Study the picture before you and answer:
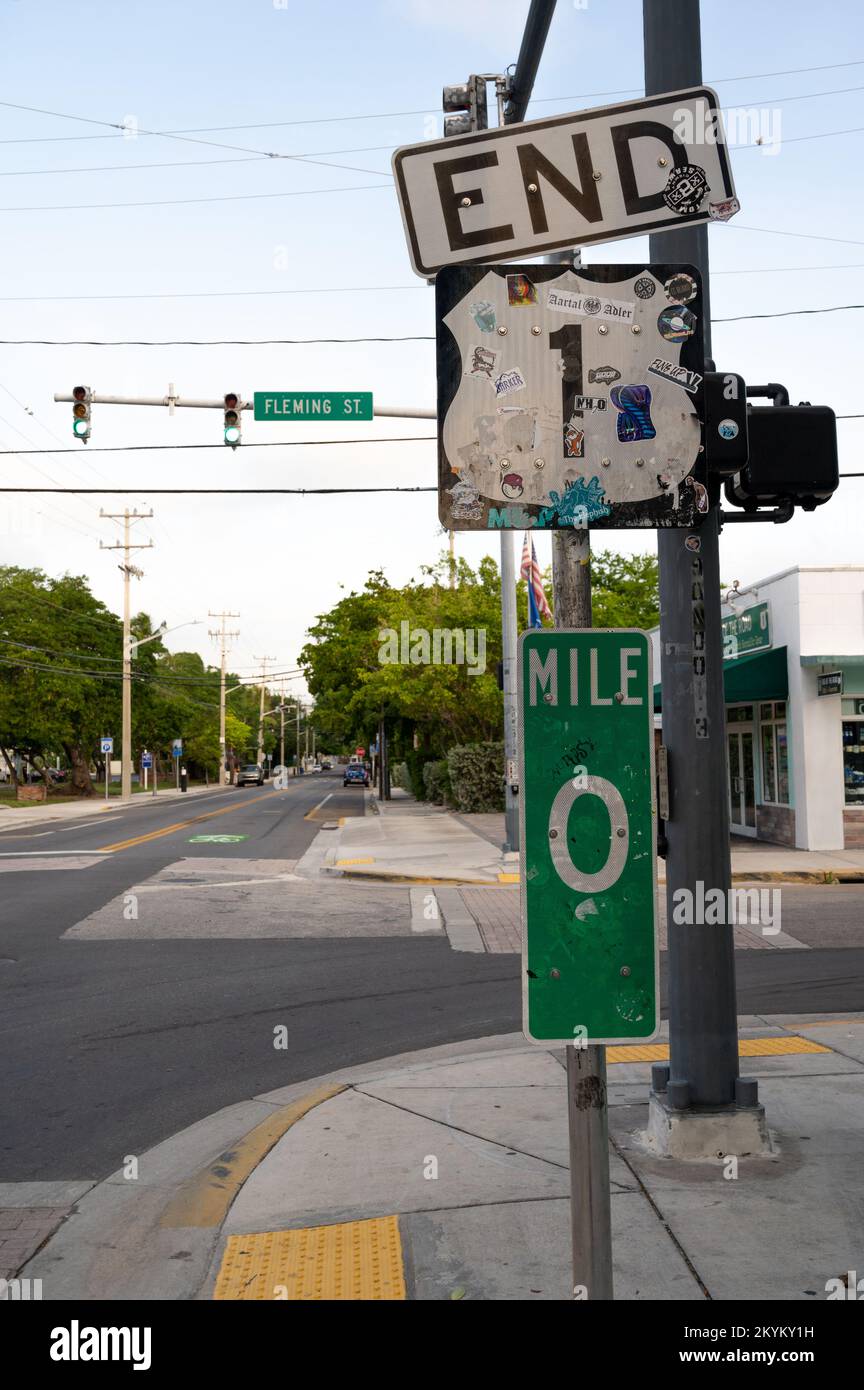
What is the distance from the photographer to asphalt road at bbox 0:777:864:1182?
21.6 feet

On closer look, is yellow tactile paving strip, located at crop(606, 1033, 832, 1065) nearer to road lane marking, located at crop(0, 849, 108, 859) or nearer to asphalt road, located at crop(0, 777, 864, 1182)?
asphalt road, located at crop(0, 777, 864, 1182)

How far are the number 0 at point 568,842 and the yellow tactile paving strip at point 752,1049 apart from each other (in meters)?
4.98

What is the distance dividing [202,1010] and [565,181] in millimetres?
7355

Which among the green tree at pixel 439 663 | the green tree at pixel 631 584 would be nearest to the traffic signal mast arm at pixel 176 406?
the green tree at pixel 439 663

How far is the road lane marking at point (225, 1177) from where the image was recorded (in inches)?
202

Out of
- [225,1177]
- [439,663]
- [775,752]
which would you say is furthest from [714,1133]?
[439,663]

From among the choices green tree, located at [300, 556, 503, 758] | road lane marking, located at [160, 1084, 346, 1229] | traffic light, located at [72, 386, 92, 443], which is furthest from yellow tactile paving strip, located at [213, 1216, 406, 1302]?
green tree, located at [300, 556, 503, 758]

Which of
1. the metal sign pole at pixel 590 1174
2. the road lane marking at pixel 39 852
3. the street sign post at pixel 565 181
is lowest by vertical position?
the road lane marking at pixel 39 852

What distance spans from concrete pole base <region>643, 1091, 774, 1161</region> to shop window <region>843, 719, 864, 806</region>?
16.1 m

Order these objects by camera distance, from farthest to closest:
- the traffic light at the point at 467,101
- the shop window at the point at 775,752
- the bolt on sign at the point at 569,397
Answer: the shop window at the point at 775,752, the traffic light at the point at 467,101, the bolt on sign at the point at 569,397

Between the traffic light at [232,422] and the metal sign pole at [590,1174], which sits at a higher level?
the traffic light at [232,422]

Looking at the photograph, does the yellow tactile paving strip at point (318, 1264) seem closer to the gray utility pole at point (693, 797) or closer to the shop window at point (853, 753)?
the gray utility pole at point (693, 797)

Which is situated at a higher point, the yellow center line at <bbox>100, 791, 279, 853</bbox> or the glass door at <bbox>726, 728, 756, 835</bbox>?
the glass door at <bbox>726, 728, 756, 835</bbox>
